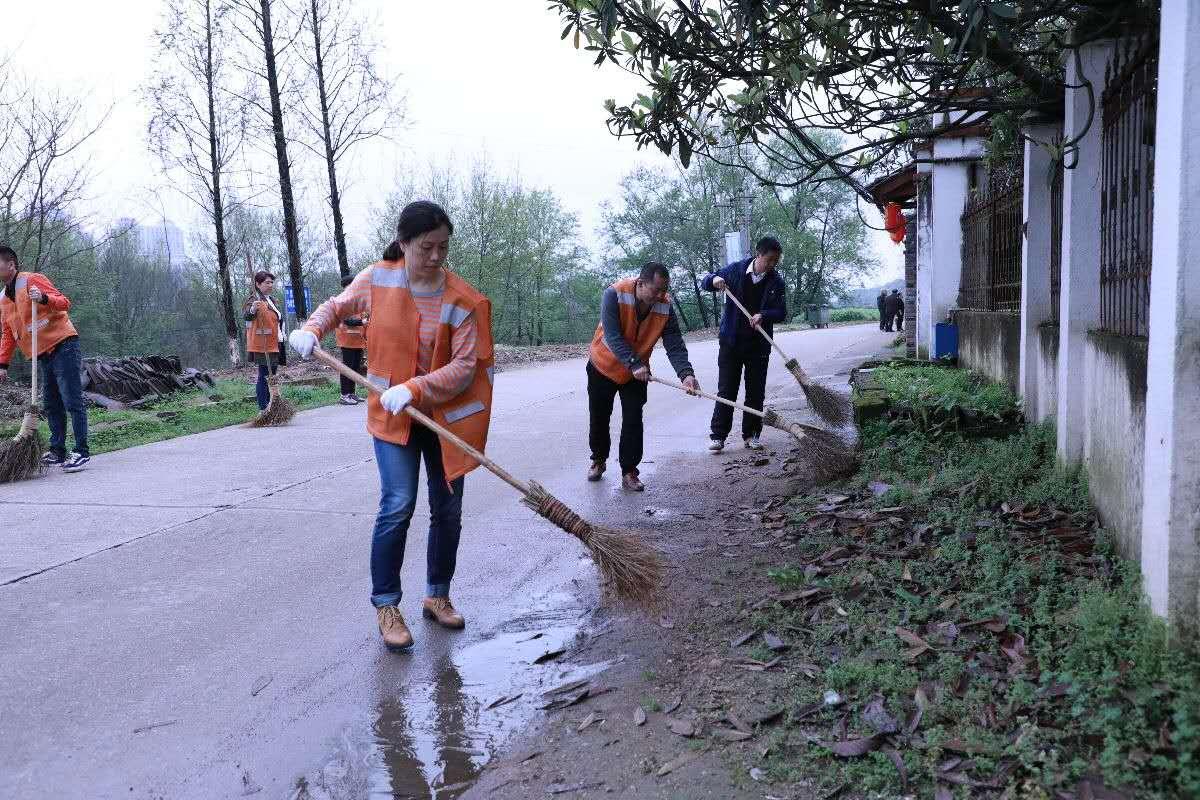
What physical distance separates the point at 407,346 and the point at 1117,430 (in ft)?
10.6

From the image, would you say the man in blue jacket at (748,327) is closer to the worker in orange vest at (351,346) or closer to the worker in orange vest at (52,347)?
the worker in orange vest at (351,346)

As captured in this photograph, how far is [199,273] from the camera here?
3884 centimetres

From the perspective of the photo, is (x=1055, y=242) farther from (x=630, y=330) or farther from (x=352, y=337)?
(x=352, y=337)

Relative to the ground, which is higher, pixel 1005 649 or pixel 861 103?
pixel 861 103

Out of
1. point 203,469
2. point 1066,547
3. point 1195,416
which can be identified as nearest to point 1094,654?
point 1195,416

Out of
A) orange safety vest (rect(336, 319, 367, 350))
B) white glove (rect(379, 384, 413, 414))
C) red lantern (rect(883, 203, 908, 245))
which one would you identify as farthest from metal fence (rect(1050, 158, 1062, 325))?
red lantern (rect(883, 203, 908, 245))

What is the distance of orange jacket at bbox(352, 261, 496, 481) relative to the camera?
4266mm

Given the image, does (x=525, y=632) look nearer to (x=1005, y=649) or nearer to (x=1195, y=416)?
(x=1005, y=649)

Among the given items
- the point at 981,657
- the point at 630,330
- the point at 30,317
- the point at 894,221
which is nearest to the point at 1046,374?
the point at 630,330

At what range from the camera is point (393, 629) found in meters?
4.27

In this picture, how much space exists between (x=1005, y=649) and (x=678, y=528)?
2840mm

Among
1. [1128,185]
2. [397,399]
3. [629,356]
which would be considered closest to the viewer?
[397,399]

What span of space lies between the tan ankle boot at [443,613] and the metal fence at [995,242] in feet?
20.7

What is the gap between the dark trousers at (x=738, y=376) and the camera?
8.84 metres
